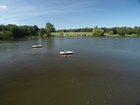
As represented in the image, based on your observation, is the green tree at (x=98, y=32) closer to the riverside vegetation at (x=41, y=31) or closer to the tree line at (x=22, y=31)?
the riverside vegetation at (x=41, y=31)

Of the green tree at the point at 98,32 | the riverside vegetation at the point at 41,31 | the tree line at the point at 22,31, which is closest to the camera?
the tree line at the point at 22,31

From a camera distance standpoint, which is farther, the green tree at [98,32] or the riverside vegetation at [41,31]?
Result: the green tree at [98,32]

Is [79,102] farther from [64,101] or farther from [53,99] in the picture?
[53,99]

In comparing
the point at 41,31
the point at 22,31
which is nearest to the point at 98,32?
the point at 41,31

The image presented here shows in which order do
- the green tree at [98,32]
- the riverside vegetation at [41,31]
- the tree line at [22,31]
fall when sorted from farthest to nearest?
the green tree at [98,32]
the riverside vegetation at [41,31]
the tree line at [22,31]

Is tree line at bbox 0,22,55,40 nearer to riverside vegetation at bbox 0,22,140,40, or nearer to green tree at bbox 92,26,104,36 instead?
riverside vegetation at bbox 0,22,140,40

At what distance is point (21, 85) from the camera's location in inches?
876

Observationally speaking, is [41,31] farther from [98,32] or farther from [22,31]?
[98,32]

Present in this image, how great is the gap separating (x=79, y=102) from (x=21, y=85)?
9860 millimetres

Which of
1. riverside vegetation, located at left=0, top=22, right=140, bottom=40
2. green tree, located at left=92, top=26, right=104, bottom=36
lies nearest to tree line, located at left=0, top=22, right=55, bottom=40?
riverside vegetation, located at left=0, top=22, right=140, bottom=40

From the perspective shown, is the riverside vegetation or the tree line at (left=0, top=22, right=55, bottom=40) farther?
the riverside vegetation

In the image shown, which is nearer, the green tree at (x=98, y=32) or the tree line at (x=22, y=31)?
the tree line at (x=22, y=31)

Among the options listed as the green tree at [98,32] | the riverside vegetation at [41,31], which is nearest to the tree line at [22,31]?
the riverside vegetation at [41,31]

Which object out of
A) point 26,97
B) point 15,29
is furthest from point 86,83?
point 15,29
